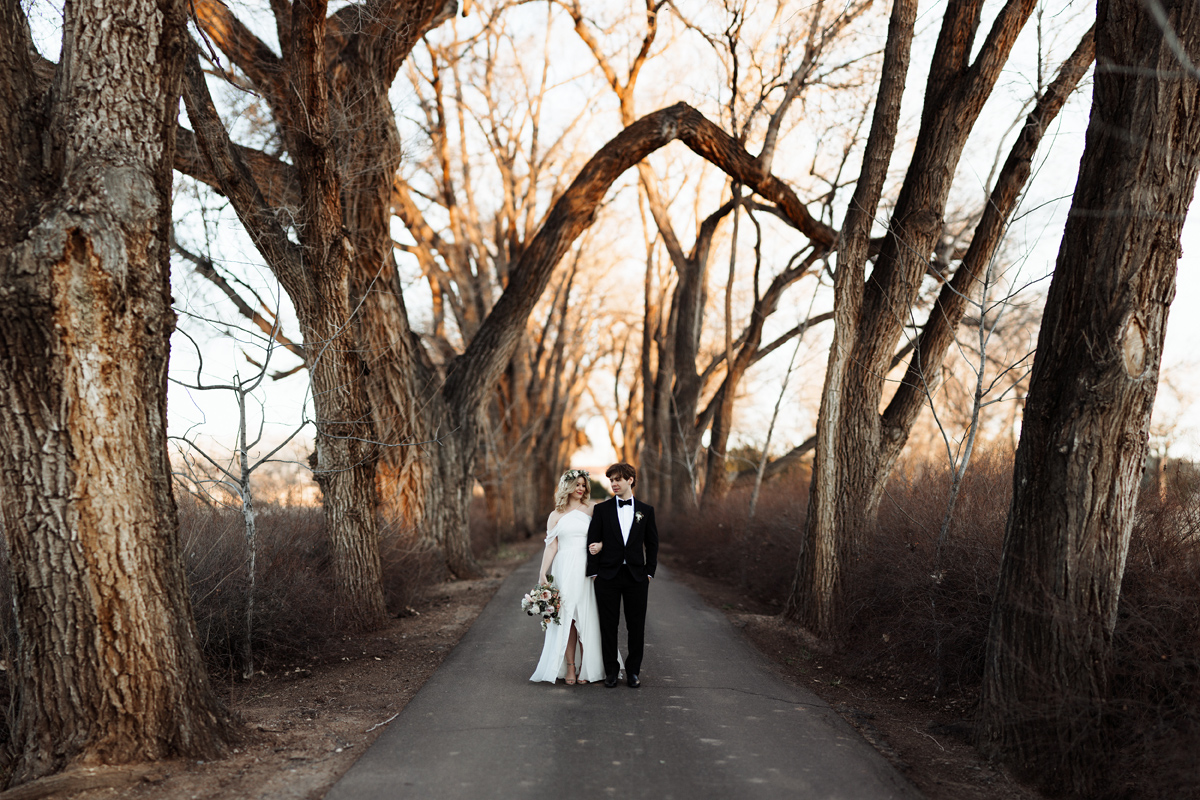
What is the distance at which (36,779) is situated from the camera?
14.6 ft

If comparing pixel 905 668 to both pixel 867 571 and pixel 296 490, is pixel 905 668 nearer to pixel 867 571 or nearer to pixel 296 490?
pixel 867 571

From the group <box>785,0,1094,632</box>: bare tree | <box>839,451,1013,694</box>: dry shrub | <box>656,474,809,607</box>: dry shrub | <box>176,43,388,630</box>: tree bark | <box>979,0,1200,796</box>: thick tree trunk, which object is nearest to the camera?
<box>979,0,1200,796</box>: thick tree trunk

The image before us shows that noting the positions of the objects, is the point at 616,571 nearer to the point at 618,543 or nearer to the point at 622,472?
the point at 618,543

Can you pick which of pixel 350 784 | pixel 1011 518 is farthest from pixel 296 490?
pixel 1011 518

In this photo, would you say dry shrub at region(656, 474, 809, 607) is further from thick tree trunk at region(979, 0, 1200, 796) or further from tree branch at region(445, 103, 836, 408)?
thick tree trunk at region(979, 0, 1200, 796)

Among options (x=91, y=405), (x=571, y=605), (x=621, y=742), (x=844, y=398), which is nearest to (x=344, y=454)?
(x=571, y=605)

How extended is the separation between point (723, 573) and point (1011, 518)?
1150 cm

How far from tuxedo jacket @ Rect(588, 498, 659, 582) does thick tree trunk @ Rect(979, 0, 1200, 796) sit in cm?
301

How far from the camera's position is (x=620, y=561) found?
7.23 metres

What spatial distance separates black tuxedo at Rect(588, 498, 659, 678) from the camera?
7.16 meters

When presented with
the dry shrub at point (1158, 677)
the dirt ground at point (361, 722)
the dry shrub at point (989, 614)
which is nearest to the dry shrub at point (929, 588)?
the dry shrub at point (989, 614)

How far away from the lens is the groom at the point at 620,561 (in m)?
7.16

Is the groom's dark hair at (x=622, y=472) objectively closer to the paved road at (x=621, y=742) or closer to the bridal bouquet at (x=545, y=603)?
A: the bridal bouquet at (x=545, y=603)

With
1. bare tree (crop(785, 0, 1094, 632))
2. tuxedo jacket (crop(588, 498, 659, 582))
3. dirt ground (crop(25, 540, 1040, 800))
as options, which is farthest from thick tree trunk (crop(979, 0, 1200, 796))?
bare tree (crop(785, 0, 1094, 632))
